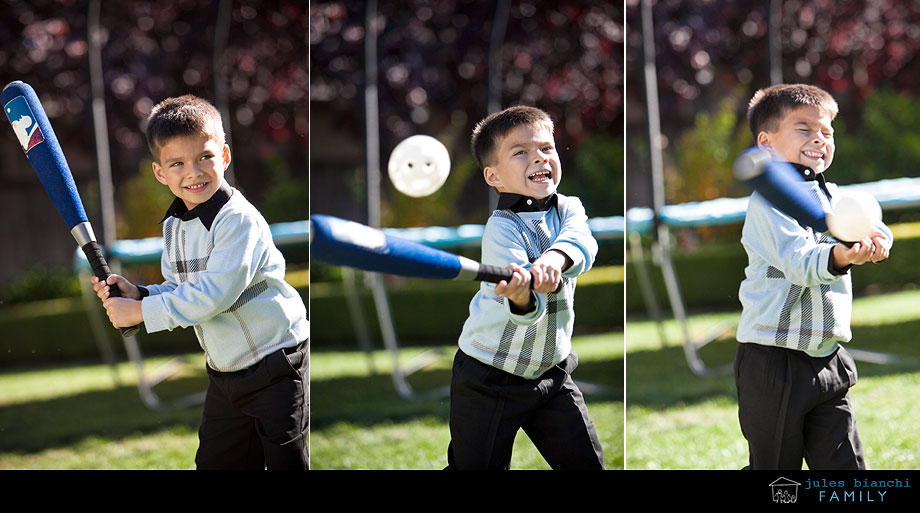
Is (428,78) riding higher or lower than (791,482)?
higher

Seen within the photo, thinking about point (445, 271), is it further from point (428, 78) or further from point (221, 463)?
point (428, 78)

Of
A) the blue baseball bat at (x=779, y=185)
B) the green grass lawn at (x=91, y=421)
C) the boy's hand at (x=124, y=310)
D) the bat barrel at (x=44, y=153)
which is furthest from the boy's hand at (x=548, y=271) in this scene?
the green grass lawn at (x=91, y=421)

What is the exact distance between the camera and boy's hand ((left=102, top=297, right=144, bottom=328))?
95.0 inches

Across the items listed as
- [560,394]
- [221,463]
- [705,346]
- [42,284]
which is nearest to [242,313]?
[221,463]

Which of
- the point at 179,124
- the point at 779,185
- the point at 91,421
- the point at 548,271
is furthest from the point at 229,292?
the point at 91,421

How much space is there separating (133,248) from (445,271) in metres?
2.03

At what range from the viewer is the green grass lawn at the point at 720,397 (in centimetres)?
305

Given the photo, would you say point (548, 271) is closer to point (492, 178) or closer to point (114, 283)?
point (492, 178)

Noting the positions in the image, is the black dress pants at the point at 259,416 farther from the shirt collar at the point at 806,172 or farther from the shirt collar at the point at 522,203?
the shirt collar at the point at 806,172

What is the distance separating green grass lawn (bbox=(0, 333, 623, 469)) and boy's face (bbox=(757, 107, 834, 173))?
3.04 feet

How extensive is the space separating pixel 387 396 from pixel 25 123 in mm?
1633

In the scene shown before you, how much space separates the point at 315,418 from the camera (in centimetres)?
315

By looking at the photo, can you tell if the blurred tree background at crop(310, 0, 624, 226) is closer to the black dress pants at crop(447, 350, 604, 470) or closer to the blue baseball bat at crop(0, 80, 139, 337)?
the blue baseball bat at crop(0, 80, 139, 337)

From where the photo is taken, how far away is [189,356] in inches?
150
